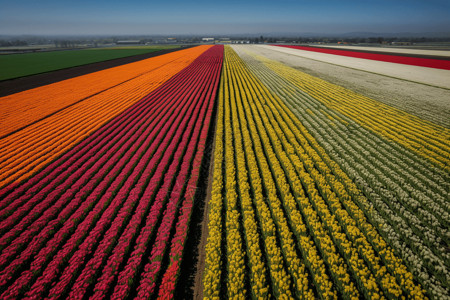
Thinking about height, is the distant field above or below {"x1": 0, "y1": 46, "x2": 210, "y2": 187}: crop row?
above

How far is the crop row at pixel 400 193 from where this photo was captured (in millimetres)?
5888

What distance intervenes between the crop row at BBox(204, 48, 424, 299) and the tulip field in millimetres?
46

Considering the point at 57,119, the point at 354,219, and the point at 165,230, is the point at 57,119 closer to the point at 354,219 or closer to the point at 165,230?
the point at 165,230

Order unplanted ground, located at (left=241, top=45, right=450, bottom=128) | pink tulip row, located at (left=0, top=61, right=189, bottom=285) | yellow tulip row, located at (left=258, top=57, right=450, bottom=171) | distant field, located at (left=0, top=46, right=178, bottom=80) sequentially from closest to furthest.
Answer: pink tulip row, located at (left=0, top=61, right=189, bottom=285)
yellow tulip row, located at (left=258, top=57, right=450, bottom=171)
unplanted ground, located at (left=241, top=45, right=450, bottom=128)
distant field, located at (left=0, top=46, right=178, bottom=80)

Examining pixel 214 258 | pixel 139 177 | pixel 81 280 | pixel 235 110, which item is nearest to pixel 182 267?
pixel 214 258

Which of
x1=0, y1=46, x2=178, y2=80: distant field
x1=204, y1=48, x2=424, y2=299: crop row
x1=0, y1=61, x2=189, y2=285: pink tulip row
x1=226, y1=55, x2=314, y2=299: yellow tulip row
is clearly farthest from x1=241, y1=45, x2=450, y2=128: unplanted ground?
x1=0, y1=46, x2=178, y2=80: distant field

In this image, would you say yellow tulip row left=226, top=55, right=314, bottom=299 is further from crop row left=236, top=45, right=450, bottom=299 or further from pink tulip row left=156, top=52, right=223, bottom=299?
crop row left=236, top=45, right=450, bottom=299

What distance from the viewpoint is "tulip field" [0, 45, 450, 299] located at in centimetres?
561

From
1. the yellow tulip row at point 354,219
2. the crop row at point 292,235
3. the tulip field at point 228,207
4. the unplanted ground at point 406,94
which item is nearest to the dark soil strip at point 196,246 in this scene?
the tulip field at point 228,207

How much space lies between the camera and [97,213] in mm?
7875

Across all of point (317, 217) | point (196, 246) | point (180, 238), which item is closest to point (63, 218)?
point (180, 238)

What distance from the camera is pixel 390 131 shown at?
13922mm

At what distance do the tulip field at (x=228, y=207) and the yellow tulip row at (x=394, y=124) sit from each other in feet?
0.47

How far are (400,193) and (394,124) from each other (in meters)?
9.12
